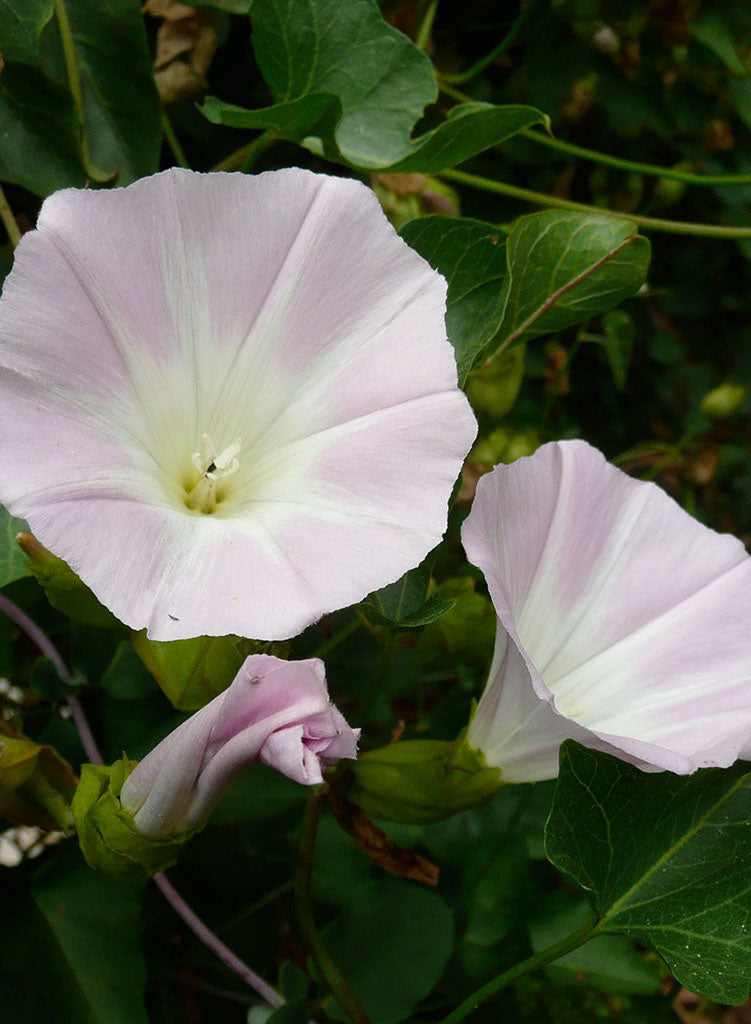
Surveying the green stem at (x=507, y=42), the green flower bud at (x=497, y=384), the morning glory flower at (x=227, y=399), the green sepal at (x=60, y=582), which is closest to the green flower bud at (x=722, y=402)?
the green stem at (x=507, y=42)

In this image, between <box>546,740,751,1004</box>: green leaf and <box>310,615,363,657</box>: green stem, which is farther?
<box>310,615,363,657</box>: green stem

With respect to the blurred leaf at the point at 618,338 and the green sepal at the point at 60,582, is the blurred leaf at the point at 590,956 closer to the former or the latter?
the green sepal at the point at 60,582

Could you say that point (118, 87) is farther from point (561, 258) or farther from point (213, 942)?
point (213, 942)

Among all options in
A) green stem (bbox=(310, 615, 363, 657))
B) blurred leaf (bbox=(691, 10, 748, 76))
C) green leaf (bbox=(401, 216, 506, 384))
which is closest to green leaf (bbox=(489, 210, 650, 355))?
green leaf (bbox=(401, 216, 506, 384))

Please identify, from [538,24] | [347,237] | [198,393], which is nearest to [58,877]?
[198,393]

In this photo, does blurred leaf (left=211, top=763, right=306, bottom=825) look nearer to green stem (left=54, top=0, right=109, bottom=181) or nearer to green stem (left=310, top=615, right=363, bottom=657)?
green stem (left=310, top=615, right=363, bottom=657)

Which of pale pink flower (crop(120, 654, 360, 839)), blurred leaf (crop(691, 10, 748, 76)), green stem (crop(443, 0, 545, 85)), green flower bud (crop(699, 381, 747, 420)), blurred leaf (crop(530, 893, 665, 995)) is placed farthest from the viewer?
green flower bud (crop(699, 381, 747, 420))
